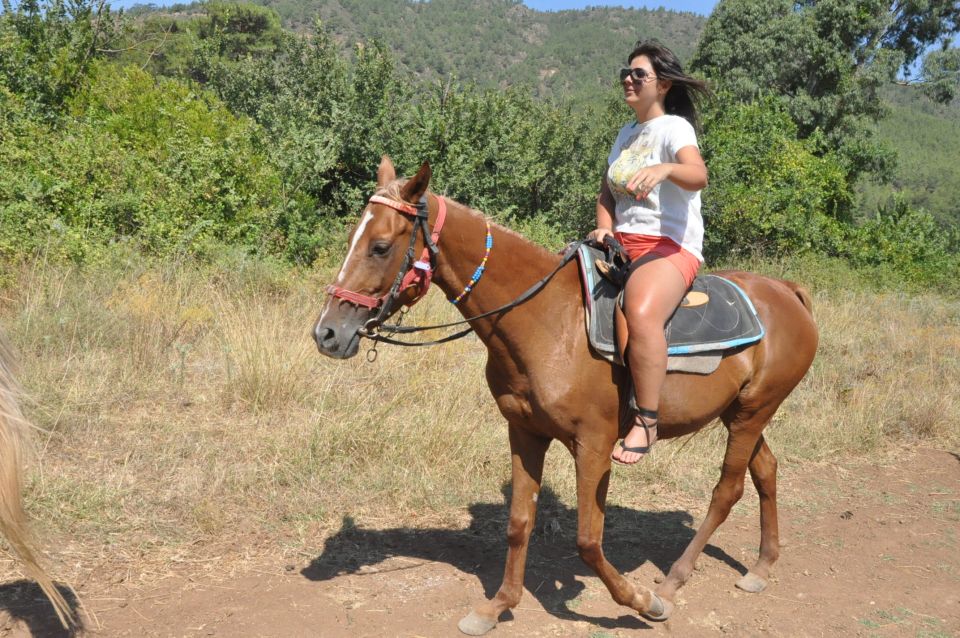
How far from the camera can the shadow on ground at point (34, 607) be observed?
11.2 ft

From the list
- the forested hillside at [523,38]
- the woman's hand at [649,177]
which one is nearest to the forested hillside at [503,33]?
the forested hillside at [523,38]

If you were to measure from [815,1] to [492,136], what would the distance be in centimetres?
1641

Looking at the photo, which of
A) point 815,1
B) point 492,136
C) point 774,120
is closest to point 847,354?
point 492,136

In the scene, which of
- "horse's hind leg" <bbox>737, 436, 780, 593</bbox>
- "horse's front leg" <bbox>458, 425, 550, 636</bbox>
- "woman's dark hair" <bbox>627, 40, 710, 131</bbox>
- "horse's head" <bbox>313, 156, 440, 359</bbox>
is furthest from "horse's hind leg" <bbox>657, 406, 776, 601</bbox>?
"horse's head" <bbox>313, 156, 440, 359</bbox>

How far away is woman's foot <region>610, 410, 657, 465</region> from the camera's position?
3.39 metres

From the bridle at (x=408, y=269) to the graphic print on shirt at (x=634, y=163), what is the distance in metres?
0.98

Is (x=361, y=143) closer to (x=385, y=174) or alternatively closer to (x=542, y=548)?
(x=542, y=548)

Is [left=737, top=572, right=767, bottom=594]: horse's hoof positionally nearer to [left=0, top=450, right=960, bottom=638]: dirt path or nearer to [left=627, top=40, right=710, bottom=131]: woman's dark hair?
[left=0, top=450, right=960, bottom=638]: dirt path

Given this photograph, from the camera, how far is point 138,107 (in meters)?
13.2

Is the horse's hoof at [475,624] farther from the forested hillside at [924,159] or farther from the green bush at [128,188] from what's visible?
the forested hillside at [924,159]

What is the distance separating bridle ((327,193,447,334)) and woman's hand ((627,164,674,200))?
872 millimetres

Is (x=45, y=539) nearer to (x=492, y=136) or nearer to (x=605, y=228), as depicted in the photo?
(x=605, y=228)

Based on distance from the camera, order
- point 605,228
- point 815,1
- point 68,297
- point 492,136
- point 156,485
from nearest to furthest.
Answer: point 605,228
point 156,485
point 68,297
point 492,136
point 815,1

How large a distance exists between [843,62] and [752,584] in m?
23.5
